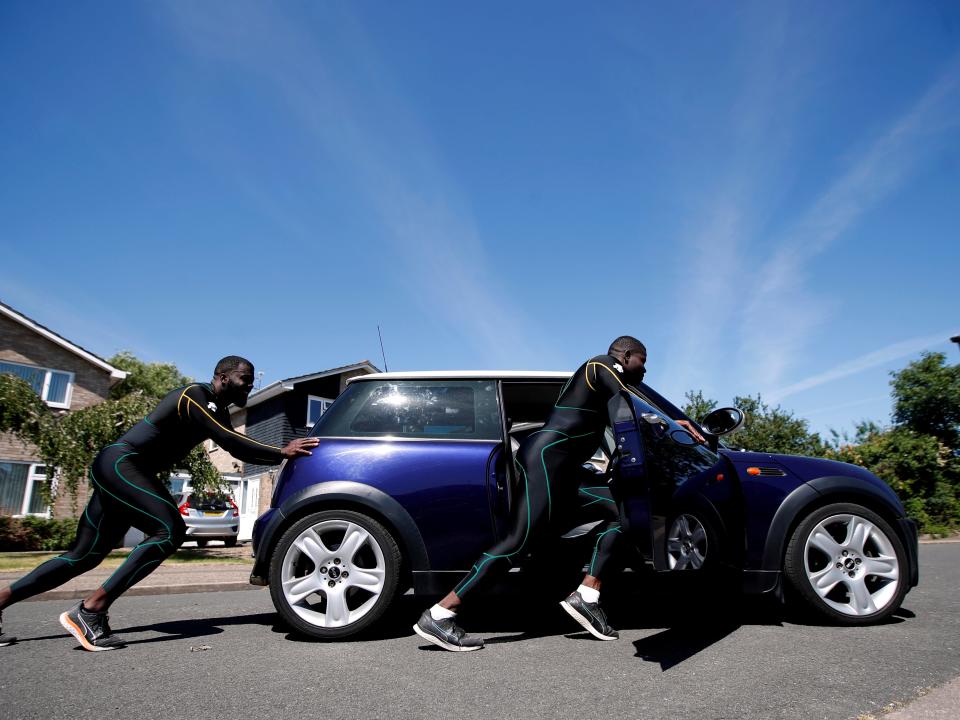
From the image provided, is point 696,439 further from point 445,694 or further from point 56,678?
point 56,678

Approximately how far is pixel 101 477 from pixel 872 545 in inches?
178

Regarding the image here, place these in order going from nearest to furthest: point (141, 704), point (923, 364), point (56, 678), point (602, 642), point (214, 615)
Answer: point (141, 704)
point (56, 678)
point (602, 642)
point (214, 615)
point (923, 364)

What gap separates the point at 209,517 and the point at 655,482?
70.8 ft

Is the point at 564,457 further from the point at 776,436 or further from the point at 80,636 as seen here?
the point at 776,436

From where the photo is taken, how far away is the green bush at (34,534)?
17.6 metres

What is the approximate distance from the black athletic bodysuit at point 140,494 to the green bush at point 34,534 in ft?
55.4

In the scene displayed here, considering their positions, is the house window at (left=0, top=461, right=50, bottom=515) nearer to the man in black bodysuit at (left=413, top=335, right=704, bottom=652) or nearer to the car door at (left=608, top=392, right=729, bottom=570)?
the man in black bodysuit at (left=413, top=335, right=704, bottom=652)

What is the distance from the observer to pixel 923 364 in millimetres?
39719

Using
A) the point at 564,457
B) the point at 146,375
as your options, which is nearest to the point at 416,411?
the point at 564,457

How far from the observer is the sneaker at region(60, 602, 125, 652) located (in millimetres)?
3604

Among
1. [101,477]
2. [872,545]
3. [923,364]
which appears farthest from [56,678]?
[923,364]

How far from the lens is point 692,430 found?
4059 millimetres

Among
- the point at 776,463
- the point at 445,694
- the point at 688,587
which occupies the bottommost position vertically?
the point at 445,694

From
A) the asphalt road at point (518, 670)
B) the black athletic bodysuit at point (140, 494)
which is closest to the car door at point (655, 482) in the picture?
the asphalt road at point (518, 670)
